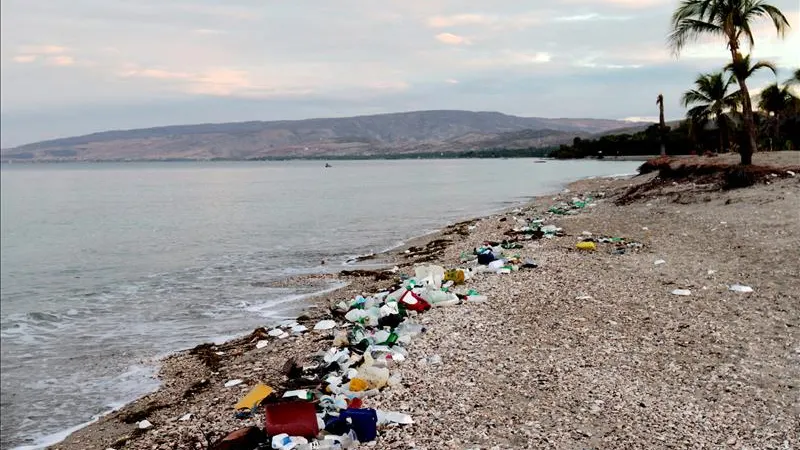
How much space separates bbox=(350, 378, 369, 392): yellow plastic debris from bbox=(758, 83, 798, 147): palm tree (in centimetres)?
4229

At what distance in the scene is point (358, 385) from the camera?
5328mm

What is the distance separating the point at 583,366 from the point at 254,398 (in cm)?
300

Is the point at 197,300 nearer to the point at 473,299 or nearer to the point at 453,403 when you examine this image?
the point at 473,299

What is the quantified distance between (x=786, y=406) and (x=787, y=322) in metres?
2.36

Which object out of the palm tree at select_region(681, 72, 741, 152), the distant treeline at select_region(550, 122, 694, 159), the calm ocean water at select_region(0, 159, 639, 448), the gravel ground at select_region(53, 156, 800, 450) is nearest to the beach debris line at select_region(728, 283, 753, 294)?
the gravel ground at select_region(53, 156, 800, 450)

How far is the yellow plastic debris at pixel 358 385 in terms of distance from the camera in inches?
209

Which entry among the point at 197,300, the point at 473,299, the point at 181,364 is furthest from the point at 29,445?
the point at 197,300

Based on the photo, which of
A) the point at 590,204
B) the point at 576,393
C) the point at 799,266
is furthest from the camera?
the point at 590,204

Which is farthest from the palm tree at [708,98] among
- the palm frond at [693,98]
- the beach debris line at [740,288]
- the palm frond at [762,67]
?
the beach debris line at [740,288]

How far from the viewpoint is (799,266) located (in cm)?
887

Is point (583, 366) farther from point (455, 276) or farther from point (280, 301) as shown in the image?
point (280, 301)

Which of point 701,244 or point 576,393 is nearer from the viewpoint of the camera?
point 576,393

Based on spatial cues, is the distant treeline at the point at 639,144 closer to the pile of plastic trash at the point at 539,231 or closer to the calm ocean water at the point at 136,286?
the calm ocean water at the point at 136,286

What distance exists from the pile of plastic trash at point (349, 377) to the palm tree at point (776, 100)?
3828cm
